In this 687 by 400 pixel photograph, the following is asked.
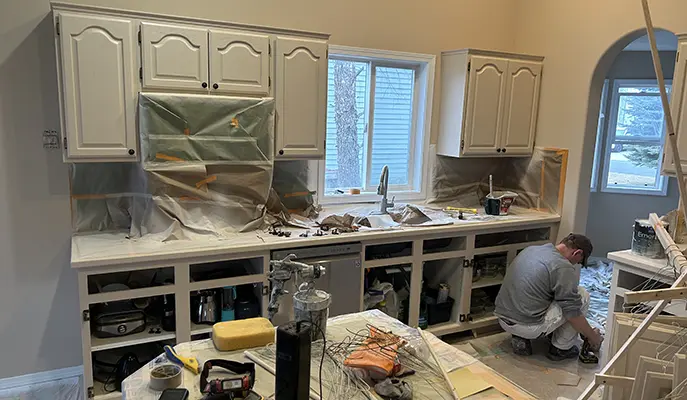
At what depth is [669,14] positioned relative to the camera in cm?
330

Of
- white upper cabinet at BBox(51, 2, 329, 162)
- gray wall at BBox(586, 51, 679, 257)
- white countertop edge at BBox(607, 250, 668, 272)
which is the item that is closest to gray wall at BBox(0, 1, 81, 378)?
→ white upper cabinet at BBox(51, 2, 329, 162)

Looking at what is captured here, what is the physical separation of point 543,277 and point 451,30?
2112 mm

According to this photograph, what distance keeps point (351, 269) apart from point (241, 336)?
4.85 ft

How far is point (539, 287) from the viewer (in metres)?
3.36

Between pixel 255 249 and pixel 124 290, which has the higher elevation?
pixel 255 249

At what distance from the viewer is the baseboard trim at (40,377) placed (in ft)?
9.75

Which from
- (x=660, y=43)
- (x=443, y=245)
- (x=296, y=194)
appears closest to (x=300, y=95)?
(x=296, y=194)

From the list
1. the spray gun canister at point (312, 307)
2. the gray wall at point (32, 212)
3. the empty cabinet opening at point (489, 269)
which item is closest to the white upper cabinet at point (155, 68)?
the gray wall at point (32, 212)

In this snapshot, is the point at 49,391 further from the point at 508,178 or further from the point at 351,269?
the point at 508,178

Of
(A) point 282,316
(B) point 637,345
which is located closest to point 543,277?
(B) point 637,345

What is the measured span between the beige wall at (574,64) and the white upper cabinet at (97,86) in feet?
10.4

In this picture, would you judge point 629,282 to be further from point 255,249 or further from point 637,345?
point 255,249

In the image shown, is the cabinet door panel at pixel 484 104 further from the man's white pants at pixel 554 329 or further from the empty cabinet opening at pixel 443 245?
the man's white pants at pixel 554 329

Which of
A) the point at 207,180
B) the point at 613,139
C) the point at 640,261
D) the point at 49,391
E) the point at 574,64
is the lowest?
the point at 49,391
